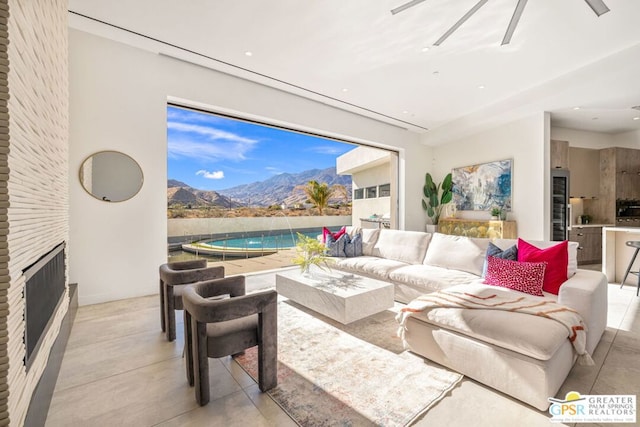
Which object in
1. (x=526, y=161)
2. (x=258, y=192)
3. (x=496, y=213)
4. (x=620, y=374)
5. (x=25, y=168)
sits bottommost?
(x=620, y=374)

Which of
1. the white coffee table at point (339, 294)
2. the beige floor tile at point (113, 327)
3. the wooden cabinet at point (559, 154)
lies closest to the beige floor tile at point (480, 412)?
the white coffee table at point (339, 294)

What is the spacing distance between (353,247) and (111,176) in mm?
3491

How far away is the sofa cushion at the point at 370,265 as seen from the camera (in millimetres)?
3687

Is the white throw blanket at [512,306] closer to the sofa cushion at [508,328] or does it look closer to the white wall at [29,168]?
the sofa cushion at [508,328]

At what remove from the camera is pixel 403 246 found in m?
4.18

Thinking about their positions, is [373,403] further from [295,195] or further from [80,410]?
[295,195]

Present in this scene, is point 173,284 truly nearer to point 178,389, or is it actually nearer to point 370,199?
point 178,389

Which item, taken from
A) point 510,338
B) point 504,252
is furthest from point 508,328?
point 504,252

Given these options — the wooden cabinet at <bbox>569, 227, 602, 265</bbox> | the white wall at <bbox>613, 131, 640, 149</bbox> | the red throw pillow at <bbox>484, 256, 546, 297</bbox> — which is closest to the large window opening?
the wooden cabinet at <bbox>569, 227, 602, 265</bbox>

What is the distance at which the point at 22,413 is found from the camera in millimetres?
1307

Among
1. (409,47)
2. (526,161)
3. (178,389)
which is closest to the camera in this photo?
(178,389)

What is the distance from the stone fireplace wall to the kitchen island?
266 inches

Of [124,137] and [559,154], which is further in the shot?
[559,154]

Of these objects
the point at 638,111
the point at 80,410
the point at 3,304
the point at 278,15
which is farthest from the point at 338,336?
the point at 638,111
